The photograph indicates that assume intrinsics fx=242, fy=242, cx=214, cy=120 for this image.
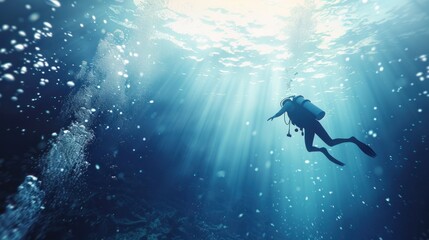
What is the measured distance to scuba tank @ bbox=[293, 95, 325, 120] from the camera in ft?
21.3

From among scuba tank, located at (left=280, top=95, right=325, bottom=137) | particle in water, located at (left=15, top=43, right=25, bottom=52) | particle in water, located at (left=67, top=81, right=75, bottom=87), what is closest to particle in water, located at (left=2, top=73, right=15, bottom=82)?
→ particle in water, located at (left=15, top=43, right=25, bottom=52)

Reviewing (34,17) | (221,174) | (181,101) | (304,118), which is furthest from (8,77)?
(221,174)

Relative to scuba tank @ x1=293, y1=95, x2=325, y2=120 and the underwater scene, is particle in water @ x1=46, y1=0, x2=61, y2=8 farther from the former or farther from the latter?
scuba tank @ x1=293, y1=95, x2=325, y2=120

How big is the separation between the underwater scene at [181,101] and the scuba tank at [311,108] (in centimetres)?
6

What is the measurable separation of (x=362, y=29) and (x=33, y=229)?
20491 mm

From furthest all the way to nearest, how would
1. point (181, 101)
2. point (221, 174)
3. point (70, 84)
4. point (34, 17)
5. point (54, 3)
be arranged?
point (181, 101), point (221, 174), point (70, 84), point (34, 17), point (54, 3)

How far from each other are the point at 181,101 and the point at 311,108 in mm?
26860

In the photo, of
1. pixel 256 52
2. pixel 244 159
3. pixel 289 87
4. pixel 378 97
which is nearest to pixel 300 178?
pixel 244 159

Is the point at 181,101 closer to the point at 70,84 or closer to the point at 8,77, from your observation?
the point at 70,84

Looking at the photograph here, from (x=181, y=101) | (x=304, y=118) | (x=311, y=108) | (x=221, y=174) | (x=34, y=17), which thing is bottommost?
(x=311, y=108)

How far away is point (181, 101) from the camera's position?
32562mm

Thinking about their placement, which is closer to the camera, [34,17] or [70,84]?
[34,17]

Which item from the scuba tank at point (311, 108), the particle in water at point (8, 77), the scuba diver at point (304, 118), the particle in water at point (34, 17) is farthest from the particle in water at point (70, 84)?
the scuba tank at point (311, 108)

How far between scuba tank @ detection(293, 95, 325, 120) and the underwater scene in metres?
0.06
